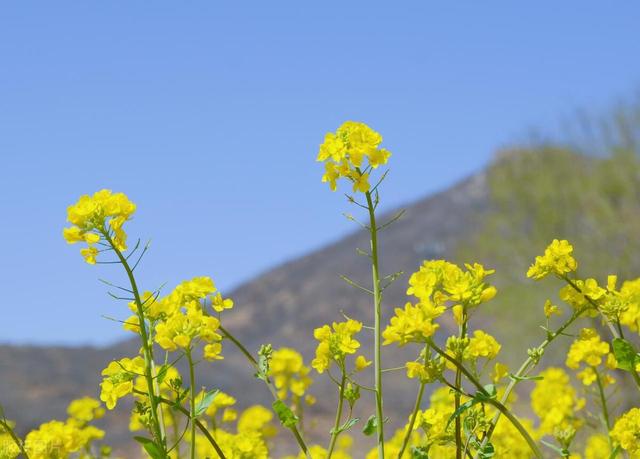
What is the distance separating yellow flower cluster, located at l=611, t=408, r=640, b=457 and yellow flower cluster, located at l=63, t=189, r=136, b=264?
77.0 inches

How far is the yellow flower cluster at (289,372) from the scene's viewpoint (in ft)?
14.9

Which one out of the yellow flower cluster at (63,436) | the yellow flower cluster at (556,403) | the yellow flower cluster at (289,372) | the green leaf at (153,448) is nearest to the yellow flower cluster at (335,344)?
the green leaf at (153,448)

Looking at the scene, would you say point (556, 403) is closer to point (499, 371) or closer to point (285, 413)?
point (499, 371)

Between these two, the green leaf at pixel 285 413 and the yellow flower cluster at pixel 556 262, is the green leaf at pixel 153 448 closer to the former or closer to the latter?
the green leaf at pixel 285 413

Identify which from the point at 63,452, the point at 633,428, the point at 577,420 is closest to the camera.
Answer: the point at 633,428

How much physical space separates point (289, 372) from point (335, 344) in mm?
1713

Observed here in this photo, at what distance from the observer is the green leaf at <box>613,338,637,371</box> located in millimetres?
2949

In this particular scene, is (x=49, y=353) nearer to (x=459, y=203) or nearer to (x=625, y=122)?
(x=625, y=122)

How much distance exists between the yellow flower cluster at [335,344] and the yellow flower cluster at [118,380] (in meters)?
0.58

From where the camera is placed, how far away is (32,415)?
16.4 metres

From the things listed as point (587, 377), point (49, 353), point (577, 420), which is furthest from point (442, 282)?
point (49, 353)

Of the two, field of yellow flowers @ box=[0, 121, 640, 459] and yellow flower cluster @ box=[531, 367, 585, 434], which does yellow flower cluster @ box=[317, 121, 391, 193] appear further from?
yellow flower cluster @ box=[531, 367, 585, 434]

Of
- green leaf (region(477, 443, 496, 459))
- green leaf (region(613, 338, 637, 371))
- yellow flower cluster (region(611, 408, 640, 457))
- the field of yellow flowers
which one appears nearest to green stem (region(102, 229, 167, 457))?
the field of yellow flowers

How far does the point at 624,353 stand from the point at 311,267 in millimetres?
53879
